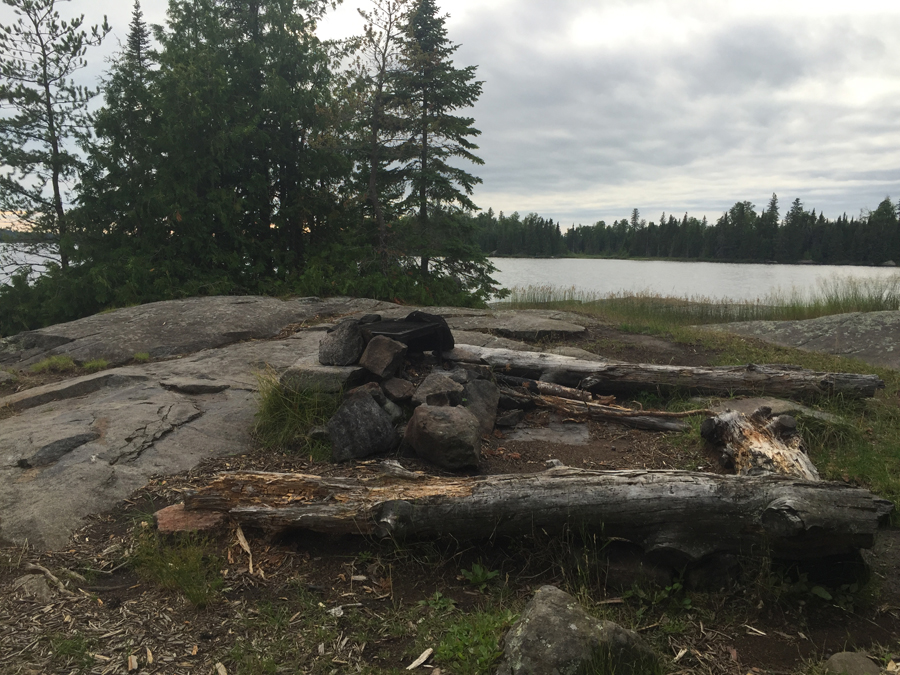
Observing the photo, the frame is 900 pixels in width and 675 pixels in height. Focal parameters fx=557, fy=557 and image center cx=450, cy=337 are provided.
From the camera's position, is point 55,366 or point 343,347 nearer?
point 343,347

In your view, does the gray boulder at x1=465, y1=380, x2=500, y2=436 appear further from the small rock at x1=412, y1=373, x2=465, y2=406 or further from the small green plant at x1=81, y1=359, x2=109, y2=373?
the small green plant at x1=81, y1=359, x2=109, y2=373

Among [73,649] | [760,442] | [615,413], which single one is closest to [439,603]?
[73,649]

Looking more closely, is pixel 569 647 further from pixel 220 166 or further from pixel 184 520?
pixel 220 166

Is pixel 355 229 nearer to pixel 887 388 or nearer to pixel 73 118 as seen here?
pixel 73 118

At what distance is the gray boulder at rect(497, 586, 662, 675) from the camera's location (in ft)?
7.22

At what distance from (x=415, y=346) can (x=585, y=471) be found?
2.91 metres

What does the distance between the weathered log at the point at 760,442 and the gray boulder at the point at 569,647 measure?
166 centimetres

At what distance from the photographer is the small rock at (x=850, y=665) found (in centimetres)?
232

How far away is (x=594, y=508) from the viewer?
3129 millimetres

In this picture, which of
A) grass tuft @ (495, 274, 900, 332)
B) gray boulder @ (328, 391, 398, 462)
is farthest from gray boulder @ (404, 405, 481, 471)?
grass tuft @ (495, 274, 900, 332)

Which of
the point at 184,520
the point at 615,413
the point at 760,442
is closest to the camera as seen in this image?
the point at 184,520

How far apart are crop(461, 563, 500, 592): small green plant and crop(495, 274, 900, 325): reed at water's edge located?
29.6 feet

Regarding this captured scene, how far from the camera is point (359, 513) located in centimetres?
333

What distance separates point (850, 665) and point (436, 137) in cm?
1629
